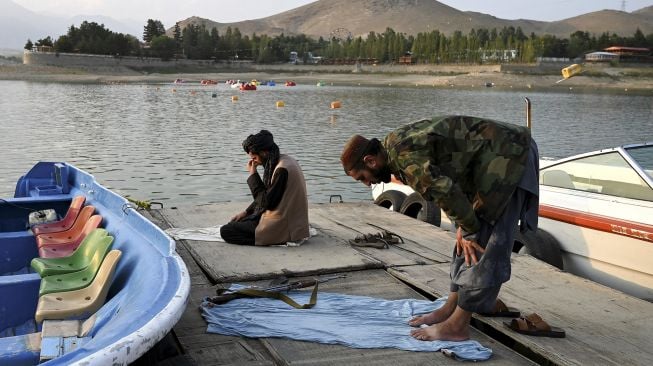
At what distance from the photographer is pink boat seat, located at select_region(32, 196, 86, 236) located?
708 cm

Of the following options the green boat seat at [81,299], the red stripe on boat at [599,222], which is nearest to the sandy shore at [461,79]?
the red stripe on boat at [599,222]

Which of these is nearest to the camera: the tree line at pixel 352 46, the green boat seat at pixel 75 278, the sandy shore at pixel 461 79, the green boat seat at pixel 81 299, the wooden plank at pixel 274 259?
the green boat seat at pixel 81 299

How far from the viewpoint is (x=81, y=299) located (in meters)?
4.88

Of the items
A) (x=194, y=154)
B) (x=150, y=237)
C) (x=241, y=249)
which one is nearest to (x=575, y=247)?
(x=241, y=249)

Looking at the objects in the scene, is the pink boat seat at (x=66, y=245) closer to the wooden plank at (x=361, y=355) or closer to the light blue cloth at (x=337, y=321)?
the light blue cloth at (x=337, y=321)

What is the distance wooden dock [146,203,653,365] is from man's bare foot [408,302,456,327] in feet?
0.85

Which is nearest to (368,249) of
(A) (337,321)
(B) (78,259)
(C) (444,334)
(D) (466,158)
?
(A) (337,321)

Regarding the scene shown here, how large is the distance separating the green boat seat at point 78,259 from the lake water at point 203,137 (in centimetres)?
→ 847

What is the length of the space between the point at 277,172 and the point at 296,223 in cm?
70

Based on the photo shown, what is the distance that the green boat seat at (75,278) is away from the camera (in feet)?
16.4

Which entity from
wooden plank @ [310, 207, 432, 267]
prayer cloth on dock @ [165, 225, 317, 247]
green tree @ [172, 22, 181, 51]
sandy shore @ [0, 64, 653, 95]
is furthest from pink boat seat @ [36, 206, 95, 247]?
green tree @ [172, 22, 181, 51]

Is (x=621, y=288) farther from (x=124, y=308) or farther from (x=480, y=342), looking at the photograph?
(x=124, y=308)

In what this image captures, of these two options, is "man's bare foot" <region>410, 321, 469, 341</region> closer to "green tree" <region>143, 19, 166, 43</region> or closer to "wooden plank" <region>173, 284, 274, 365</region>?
"wooden plank" <region>173, 284, 274, 365</region>

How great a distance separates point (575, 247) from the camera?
7320mm
